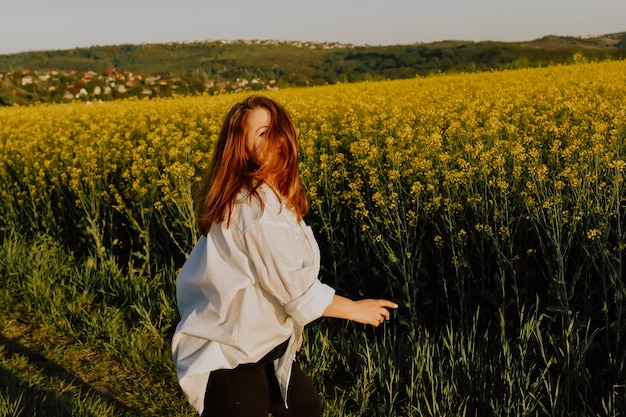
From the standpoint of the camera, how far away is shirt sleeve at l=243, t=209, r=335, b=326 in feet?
6.31

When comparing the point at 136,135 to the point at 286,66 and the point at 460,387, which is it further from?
the point at 286,66

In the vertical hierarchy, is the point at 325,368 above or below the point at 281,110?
below

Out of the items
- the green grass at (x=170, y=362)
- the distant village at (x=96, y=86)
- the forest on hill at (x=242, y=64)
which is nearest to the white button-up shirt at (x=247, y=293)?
the green grass at (x=170, y=362)

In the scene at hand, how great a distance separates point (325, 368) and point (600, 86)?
20.3 ft

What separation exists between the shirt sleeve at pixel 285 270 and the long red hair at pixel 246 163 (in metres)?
0.15

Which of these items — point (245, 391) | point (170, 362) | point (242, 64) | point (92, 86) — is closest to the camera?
point (245, 391)

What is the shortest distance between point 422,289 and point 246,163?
96.4 inches

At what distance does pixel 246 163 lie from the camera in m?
2.10

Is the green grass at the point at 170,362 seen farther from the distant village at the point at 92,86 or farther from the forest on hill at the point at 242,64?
the distant village at the point at 92,86

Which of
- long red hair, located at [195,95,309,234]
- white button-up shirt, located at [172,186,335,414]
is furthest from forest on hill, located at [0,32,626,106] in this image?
white button-up shirt, located at [172,186,335,414]

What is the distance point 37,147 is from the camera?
840 centimetres

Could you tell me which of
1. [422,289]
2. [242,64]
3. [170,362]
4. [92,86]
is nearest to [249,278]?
[170,362]

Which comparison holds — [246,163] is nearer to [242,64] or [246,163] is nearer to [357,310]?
[357,310]

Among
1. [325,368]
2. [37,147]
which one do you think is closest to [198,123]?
[37,147]
